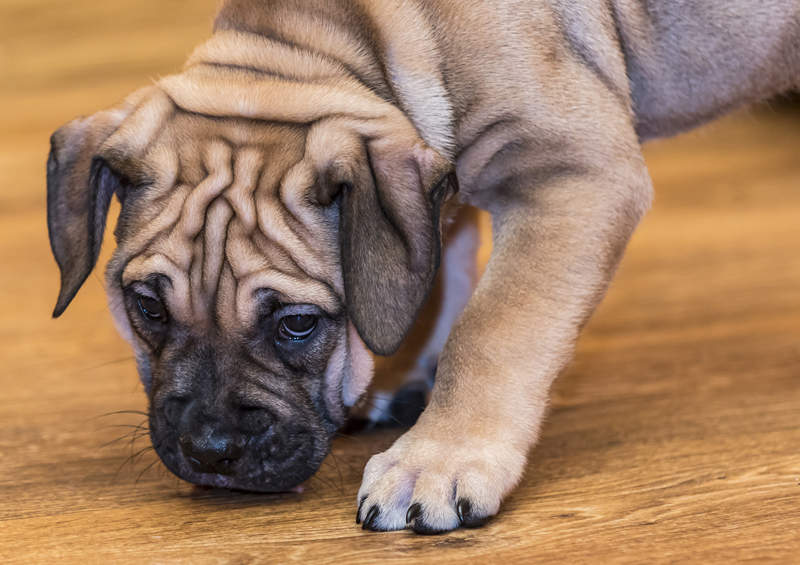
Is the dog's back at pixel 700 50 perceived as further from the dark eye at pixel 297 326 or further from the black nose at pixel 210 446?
the black nose at pixel 210 446

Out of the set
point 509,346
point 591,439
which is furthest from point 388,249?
point 591,439

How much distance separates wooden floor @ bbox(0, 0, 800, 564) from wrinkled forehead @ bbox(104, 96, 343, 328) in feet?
1.62

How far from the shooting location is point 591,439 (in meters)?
2.90

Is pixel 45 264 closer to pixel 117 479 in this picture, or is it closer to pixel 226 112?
pixel 117 479

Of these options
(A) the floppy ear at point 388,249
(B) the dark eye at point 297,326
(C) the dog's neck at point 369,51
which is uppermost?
(C) the dog's neck at point 369,51

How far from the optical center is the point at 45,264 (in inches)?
193

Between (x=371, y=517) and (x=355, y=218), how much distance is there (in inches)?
25.0

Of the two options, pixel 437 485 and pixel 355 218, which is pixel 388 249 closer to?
pixel 355 218

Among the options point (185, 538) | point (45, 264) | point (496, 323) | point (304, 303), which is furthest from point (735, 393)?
point (45, 264)

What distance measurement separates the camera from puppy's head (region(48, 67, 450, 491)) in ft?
7.64

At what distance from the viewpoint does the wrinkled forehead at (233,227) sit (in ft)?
→ 7.68

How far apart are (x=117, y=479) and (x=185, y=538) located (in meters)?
0.48

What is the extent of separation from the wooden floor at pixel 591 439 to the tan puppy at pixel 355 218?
0.14 metres

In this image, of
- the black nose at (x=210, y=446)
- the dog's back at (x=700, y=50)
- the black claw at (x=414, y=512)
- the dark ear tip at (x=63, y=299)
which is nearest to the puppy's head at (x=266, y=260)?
the black nose at (x=210, y=446)
